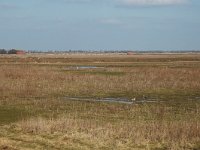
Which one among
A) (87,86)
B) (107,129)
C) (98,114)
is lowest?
(98,114)

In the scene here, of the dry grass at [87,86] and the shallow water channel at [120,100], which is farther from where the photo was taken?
the dry grass at [87,86]

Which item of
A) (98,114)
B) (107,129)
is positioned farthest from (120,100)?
(107,129)

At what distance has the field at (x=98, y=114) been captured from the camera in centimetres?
1672

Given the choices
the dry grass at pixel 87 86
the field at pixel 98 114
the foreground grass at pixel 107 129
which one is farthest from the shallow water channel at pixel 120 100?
the foreground grass at pixel 107 129

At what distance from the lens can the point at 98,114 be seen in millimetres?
24672

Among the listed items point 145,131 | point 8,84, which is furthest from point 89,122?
point 8,84

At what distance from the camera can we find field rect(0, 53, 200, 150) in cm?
1672

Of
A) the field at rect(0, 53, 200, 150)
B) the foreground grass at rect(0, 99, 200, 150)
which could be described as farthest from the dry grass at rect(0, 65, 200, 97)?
the foreground grass at rect(0, 99, 200, 150)

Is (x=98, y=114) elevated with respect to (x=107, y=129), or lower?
lower

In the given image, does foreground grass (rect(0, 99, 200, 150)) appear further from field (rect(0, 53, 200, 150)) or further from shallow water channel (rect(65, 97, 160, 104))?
shallow water channel (rect(65, 97, 160, 104))

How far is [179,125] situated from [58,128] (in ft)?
17.8

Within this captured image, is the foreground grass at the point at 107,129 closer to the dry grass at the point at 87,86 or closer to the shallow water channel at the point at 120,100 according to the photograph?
the shallow water channel at the point at 120,100

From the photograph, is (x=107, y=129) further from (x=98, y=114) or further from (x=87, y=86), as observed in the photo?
(x=87, y=86)

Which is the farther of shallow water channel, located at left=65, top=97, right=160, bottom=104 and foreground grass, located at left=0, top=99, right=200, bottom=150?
shallow water channel, located at left=65, top=97, right=160, bottom=104
